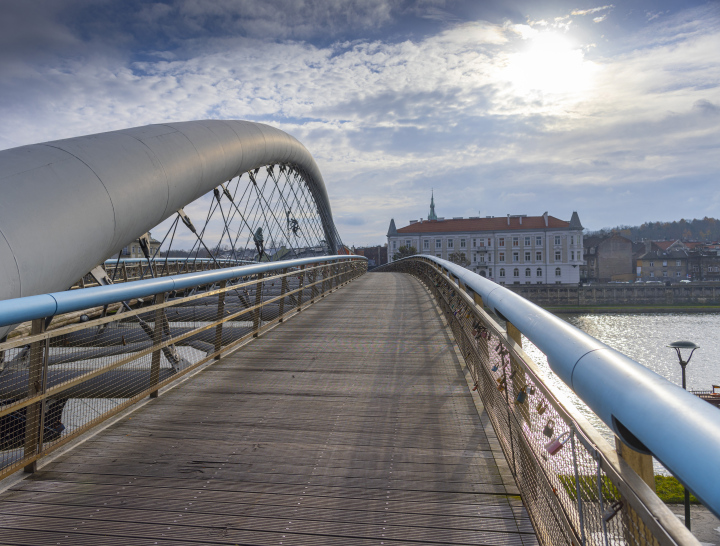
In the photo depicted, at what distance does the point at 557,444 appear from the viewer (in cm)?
143

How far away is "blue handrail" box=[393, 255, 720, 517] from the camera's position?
73 cm

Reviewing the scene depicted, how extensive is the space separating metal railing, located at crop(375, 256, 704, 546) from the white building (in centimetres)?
6798

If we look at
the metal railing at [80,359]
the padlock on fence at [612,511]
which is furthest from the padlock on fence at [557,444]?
the metal railing at [80,359]

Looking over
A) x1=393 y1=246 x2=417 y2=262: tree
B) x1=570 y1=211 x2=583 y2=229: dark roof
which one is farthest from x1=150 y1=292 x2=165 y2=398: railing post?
x1=570 y1=211 x2=583 y2=229: dark roof

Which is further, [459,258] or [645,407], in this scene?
[459,258]

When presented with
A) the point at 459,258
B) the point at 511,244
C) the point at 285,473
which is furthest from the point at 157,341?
the point at 511,244

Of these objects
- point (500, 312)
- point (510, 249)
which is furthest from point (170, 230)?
point (510, 249)

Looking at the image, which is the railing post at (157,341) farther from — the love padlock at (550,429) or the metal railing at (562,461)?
the love padlock at (550,429)

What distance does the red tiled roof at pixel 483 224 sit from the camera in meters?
71.1

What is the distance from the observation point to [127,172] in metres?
5.59

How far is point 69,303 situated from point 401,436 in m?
2.03

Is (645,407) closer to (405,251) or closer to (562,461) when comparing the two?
(562,461)

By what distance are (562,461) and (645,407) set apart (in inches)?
30.8

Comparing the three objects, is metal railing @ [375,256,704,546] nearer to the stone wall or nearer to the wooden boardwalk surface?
the wooden boardwalk surface
